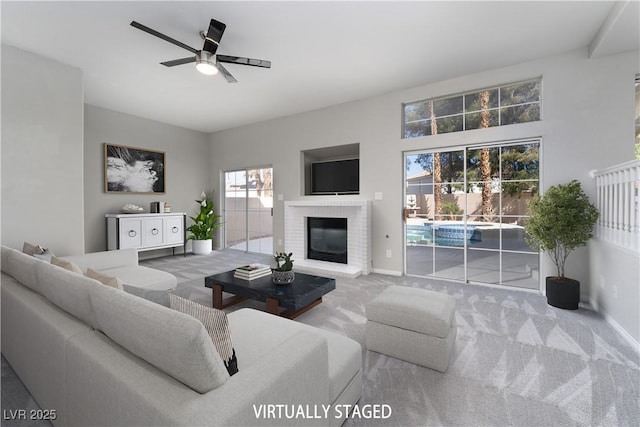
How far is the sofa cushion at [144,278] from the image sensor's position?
258 cm

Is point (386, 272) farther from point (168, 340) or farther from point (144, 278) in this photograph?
point (168, 340)

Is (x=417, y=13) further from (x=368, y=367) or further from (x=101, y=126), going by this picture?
(x=101, y=126)

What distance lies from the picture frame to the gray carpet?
416 cm

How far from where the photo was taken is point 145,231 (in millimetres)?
5094

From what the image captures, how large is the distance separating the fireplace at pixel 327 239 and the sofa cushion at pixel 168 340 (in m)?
3.97

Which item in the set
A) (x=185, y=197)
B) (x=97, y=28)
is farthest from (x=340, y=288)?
(x=185, y=197)

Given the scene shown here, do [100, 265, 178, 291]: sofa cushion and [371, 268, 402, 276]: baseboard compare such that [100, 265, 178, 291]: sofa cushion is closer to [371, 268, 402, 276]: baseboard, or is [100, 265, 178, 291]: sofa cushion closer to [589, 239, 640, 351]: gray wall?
[371, 268, 402, 276]: baseboard

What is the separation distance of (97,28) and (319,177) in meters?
3.60

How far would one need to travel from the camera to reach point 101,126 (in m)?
4.98

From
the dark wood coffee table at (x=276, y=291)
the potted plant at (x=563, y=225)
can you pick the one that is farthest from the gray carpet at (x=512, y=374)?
the dark wood coffee table at (x=276, y=291)

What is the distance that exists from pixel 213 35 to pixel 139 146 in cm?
407

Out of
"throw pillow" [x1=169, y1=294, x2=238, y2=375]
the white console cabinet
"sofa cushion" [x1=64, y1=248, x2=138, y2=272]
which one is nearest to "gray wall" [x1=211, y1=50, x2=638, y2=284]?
the white console cabinet

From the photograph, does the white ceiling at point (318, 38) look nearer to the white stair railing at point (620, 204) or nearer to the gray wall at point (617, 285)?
the white stair railing at point (620, 204)

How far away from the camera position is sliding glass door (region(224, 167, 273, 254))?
20.0 feet
